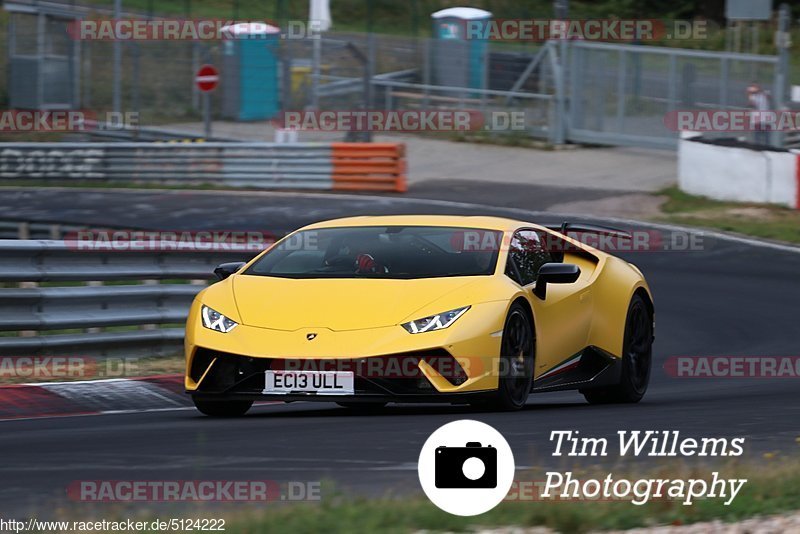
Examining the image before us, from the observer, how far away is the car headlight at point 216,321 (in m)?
8.35

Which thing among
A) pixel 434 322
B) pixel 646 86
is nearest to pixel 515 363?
pixel 434 322

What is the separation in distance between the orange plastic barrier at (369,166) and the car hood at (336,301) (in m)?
18.3

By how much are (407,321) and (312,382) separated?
62 cm

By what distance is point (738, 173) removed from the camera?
23.9m

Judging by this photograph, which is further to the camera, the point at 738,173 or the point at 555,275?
the point at 738,173

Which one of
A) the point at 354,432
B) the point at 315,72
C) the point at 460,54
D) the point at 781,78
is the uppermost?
the point at 460,54

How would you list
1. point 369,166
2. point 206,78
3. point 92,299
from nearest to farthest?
point 92,299 < point 369,166 < point 206,78

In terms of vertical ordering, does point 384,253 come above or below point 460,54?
below

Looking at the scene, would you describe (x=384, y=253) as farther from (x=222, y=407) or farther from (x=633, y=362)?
(x=633, y=362)

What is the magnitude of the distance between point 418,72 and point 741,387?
24.5 m

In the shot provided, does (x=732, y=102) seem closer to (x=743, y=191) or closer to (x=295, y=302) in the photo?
(x=743, y=191)

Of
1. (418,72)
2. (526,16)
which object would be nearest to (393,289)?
(418,72)

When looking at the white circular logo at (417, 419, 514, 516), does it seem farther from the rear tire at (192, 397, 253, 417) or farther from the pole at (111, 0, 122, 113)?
the pole at (111, 0, 122, 113)

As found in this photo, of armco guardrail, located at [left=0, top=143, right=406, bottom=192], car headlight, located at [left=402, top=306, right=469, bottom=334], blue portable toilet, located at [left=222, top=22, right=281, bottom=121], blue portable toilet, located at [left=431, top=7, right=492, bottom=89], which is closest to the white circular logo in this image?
car headlight, located at [left=402, top=306, right=469, bottom=334]
